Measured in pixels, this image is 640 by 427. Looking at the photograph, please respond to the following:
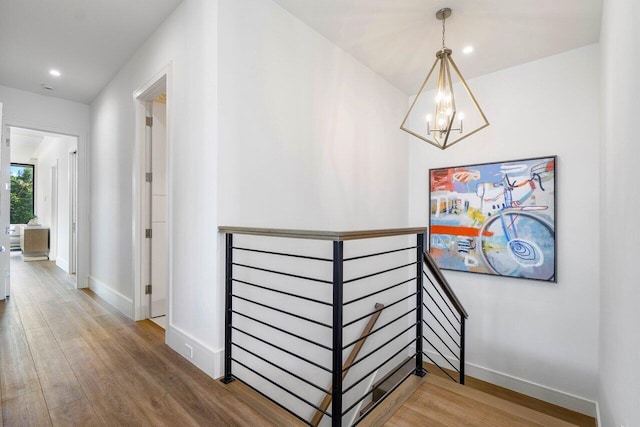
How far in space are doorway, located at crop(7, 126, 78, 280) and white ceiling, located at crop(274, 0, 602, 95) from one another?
4283mm

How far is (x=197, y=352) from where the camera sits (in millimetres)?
2188

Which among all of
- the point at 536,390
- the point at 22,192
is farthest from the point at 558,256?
the point at 22,192

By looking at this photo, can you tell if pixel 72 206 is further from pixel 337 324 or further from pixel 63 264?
pixel 337 324

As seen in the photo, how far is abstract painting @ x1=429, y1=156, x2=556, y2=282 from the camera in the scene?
10.5ft

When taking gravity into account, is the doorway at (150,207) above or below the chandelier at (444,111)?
below

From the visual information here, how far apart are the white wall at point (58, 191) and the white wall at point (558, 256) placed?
19.8ft

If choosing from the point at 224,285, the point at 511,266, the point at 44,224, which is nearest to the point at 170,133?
the point at 224,285

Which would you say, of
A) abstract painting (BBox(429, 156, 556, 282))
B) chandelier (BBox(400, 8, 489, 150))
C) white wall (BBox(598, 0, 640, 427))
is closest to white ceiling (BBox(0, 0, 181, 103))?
chandelier (BBox(400, 8, 489, 150))

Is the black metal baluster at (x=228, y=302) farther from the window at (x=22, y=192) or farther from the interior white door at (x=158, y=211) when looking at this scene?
the window at (x=22, y=192)

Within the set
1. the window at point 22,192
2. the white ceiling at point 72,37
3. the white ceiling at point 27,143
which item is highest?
the white ceiling at point 72,37

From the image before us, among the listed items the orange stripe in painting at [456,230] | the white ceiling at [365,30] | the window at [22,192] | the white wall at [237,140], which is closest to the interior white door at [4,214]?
the white ceiling at [365,30]

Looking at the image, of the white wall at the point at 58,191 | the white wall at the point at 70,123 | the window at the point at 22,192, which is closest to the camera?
the white wall at the point at 70,123

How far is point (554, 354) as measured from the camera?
3.13 m

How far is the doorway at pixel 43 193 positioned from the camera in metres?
5.64
